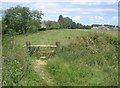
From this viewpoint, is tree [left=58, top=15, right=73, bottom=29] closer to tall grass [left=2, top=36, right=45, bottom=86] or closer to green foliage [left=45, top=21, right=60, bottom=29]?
green foliage [left=45, top=21, right=60, bottom=29]

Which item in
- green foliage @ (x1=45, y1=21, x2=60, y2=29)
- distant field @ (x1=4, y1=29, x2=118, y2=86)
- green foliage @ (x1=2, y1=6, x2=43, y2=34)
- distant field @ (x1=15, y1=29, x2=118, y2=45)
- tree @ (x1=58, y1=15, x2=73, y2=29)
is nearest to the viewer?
distant field @ (x1=4, y1=29, x2=118, y2=86)

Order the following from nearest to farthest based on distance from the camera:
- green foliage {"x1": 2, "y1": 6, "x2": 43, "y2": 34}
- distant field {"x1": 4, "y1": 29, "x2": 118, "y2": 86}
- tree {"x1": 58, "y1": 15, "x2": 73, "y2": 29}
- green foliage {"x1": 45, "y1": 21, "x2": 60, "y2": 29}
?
distant field {"x1": 4, "y1": 29, "x2": 118, "y2": 86} < green foliage {"x1": 2, "y1": 6, "x2": 43, "y2": 34} < tree {"x1": 58, "y1": 15, "x2": 73, "y2": 29} < green foliage {"x1": 45, "y1": 21, "x2": 60, "y2": 29}

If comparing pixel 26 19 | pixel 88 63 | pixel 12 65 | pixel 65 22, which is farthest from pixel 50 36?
pixel 12 65

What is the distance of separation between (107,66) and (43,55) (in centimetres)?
373

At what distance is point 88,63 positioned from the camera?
26.6ft

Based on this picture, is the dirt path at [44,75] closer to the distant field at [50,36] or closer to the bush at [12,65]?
the bush at [12,65]

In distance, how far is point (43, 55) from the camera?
1059 centimetres

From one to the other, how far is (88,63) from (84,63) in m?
0.20

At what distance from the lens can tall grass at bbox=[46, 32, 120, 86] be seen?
645cm

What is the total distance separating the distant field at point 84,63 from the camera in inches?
254

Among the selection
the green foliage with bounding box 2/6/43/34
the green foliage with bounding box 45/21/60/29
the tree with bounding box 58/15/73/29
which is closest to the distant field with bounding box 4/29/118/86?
the tree with bounding box 58/15/73/29

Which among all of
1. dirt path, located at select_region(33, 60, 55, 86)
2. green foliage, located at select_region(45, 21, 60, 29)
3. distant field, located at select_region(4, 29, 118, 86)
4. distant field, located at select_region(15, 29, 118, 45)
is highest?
green foliage, located at select_region(45, 21, 60, 29)

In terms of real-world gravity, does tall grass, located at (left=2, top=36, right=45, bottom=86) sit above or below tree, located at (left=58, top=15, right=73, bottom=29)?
below

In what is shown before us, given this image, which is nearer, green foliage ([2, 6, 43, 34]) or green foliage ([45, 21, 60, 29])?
green foliage ([2, 6, 43, 34])
